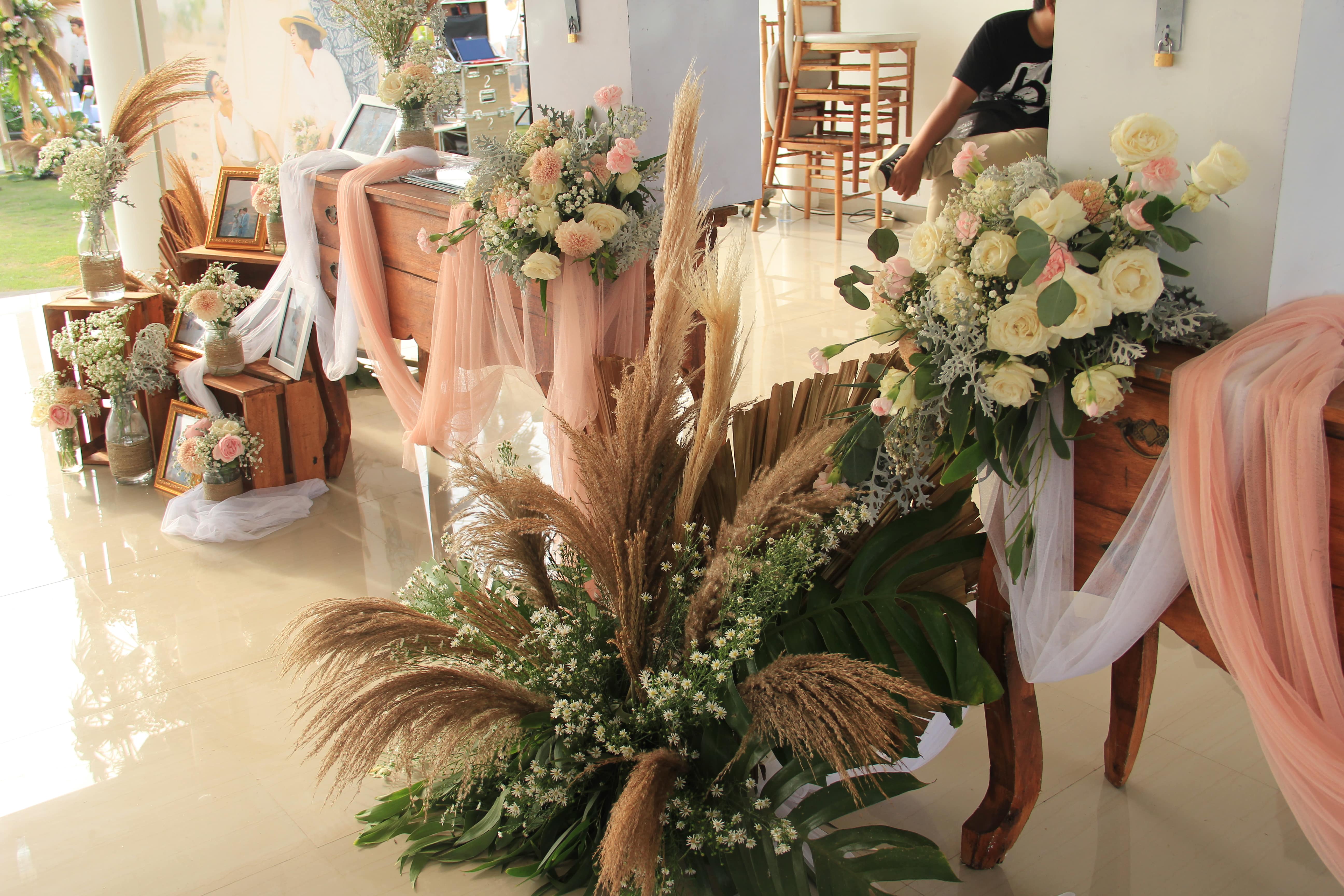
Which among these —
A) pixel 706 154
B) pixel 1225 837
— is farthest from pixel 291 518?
pixel 1225 837

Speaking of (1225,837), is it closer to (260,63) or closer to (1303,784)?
(1303,784)

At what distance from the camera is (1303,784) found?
4.37 ft

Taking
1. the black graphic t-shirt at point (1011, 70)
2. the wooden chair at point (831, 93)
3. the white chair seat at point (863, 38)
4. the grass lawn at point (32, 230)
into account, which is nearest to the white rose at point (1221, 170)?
the black graphic t-shirt at point (1011, 70)

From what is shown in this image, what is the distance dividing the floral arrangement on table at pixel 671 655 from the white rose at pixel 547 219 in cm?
65

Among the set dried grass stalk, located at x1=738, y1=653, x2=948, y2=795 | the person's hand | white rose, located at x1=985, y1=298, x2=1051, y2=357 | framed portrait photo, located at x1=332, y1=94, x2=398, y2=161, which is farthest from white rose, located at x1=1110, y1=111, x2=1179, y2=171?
framed portrait photo, located at x1=332, y1=94, x2=398, y2=161

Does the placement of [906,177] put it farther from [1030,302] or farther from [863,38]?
[863,38]

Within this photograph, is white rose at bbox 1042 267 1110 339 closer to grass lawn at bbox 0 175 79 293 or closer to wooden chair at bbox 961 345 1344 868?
wooden chair at bbox 961 345 1344 868

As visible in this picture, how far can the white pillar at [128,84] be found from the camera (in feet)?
17.5

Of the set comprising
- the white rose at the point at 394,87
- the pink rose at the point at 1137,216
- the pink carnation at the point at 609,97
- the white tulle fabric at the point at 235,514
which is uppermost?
the white rose at the point at 394,87

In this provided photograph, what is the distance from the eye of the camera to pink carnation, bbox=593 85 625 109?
8.52 feet

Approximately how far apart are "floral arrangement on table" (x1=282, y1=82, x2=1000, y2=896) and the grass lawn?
6.64 metres

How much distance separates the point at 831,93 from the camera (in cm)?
698

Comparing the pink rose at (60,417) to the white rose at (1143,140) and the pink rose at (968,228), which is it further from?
the white rose at (1143,140)

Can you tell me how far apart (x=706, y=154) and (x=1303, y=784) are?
220 cm
